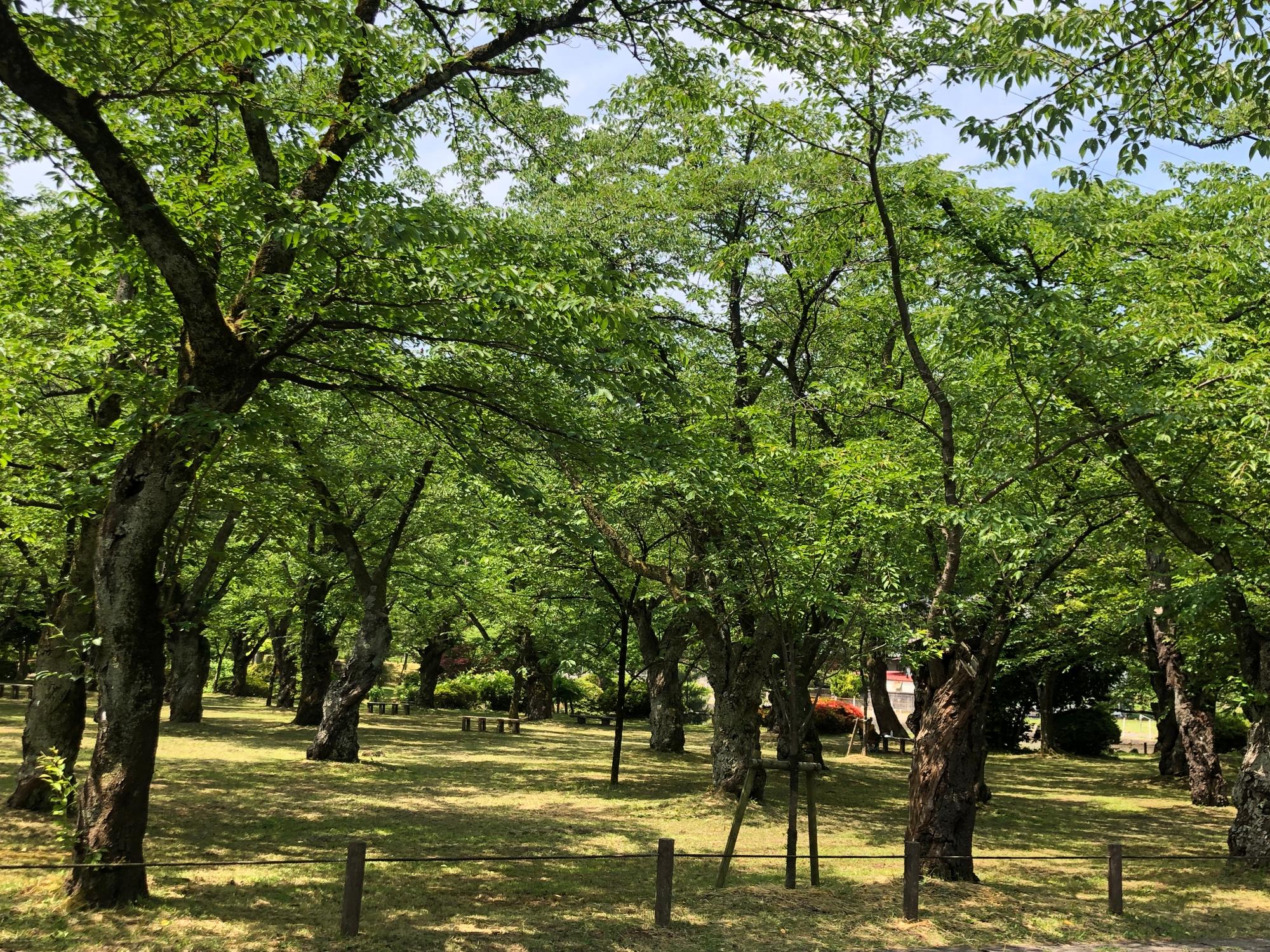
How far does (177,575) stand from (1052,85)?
8.65 metres

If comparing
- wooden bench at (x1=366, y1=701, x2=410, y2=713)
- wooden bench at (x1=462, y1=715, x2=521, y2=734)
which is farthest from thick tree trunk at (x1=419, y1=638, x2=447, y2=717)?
wooden bench at (x1=462, y1=715, x2=521, y2=734)

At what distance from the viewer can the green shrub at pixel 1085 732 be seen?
1362 inches

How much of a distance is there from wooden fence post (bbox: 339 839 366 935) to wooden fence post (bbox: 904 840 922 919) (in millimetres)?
5536

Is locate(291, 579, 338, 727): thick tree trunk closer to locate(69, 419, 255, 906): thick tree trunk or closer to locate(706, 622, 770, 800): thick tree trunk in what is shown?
locate(706, 622, 770, 800): thick tree trunk

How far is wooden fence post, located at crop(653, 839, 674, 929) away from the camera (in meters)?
8.81

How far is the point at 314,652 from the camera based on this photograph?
89.5 ft

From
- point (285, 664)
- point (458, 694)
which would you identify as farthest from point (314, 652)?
point (458, 694)

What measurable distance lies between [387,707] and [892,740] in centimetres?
2278

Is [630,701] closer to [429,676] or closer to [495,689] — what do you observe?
[495,689]

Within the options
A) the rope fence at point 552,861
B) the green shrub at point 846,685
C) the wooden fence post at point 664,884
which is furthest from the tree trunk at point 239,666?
the wooden fence post at point 664,884

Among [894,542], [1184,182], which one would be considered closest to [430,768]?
[894,542]

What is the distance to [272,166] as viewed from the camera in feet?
29.5

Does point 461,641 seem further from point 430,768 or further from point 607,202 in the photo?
point 607,202

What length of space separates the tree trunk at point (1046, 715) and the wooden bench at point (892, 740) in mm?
4910
